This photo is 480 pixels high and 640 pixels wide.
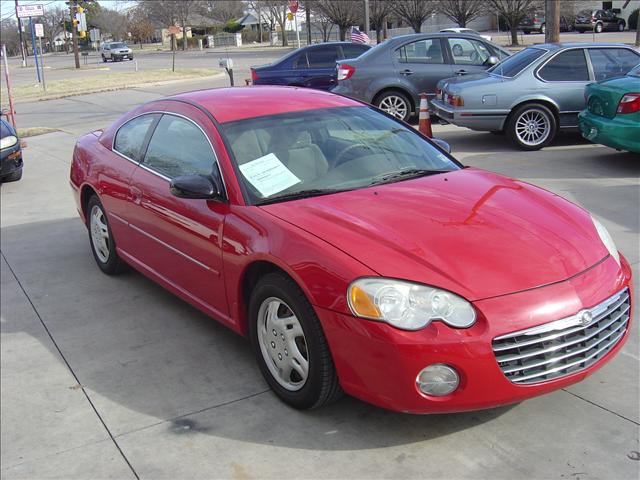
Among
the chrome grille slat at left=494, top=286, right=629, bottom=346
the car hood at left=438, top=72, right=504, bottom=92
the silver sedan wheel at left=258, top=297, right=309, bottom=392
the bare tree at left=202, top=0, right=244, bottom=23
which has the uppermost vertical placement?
the bare tree at left=202, top=0, right=244, bottom=23

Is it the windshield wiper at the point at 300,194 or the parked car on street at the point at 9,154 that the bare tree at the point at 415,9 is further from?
the windshield wiper at the point at 300,194

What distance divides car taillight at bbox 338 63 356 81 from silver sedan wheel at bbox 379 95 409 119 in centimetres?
73

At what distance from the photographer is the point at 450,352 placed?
9.75 ft

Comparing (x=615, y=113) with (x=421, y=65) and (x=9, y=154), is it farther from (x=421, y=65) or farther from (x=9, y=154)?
(x=9, y=154)

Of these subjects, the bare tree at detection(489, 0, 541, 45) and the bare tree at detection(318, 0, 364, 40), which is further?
the bare tree at detection(318, 0, 364, 40)

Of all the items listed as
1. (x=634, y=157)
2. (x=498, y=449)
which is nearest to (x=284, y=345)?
(x=498, y=449)

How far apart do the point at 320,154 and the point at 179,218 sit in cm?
95

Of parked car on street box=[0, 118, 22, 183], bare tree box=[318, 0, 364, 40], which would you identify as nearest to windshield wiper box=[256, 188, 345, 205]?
parked car on street box=[0, 118, 22, 183]

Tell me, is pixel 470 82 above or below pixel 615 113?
above

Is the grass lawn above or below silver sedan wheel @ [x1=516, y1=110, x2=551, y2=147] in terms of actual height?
above

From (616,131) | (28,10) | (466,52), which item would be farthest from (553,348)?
(28,10)

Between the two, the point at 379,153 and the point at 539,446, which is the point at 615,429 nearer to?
the point at 539,446

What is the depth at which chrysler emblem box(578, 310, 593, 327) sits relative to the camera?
3.14 m

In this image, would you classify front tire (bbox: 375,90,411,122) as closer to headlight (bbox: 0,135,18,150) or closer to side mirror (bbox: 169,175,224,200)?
headlight (bbox: 0,135,18,150)
